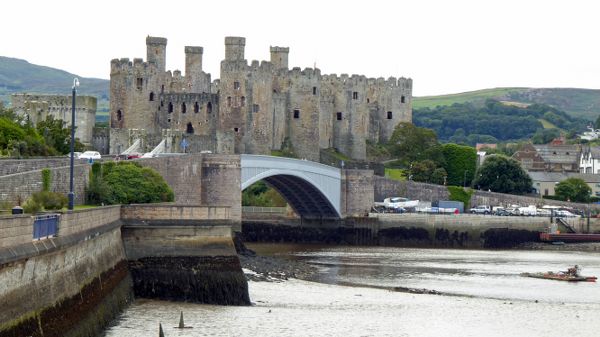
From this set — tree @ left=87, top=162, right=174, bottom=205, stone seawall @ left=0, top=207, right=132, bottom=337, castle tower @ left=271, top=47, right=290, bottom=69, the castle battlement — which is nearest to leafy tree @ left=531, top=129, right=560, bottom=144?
castle tower @ left=271, top=47, right=290, bottom=69

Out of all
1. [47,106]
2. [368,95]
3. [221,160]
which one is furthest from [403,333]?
[368,95]

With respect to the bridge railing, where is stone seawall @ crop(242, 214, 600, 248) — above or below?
below

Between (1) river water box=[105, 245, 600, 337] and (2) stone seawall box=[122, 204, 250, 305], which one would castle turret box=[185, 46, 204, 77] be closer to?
(1) river water box=[105, 245, 600, 337]

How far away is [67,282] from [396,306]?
15.4 metres

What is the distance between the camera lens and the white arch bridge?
58.8m

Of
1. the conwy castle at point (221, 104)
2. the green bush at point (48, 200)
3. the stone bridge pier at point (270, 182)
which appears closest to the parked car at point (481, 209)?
the stone bridge pier at point (270, 182)

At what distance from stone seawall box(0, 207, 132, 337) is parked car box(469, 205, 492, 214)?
44722mm

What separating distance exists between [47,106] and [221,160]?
21.2m

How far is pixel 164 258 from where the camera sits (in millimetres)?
37688

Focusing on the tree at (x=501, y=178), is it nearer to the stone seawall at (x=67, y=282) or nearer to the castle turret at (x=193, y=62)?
the castle turret at (x=193, y=62)

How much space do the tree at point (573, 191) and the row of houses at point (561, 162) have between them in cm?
575

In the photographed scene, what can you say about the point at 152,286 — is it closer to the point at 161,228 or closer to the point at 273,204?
the point at 161,228

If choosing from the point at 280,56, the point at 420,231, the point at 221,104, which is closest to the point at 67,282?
the point at 420,231

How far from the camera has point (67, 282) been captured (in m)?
27.0
